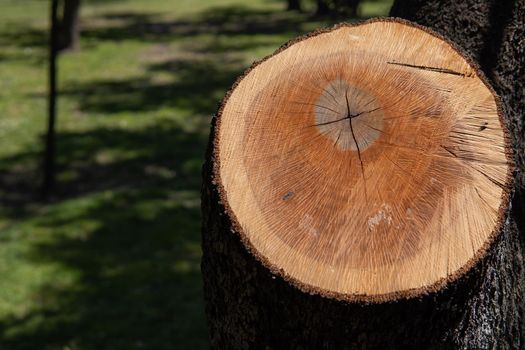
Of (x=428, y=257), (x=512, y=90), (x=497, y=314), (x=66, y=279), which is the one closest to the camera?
(x=428, y=257)

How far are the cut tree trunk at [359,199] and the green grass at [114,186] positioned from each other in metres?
3.15

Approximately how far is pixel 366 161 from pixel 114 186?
6276 mm

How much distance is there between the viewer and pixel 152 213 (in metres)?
7.27

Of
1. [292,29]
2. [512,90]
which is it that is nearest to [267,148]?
[512,90]

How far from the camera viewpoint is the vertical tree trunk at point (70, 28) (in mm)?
14805

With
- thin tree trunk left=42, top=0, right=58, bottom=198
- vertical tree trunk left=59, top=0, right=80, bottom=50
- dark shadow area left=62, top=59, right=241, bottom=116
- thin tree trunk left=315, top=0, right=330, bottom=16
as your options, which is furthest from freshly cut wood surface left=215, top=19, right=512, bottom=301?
vertical tree trunk left=59, top=0, right=80, bottom=50

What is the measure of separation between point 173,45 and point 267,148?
13.6m

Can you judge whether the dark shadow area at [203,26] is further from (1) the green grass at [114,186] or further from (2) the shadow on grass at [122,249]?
(2) the shadow on grass at [122,249]

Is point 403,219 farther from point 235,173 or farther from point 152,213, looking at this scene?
point 152,213

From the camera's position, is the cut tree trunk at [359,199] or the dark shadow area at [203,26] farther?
the dark shadow area at [203,26]

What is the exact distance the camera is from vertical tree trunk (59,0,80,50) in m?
14.8

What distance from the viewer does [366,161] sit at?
84.5 inches

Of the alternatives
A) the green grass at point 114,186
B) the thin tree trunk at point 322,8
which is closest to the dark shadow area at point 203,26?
the green grass at point 114,186

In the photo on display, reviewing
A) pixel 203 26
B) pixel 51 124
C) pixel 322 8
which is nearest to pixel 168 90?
pixel 51 124
